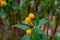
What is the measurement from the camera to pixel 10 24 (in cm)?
133

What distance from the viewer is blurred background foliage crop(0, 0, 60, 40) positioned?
1.16m

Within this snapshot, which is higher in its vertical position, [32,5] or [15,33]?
[32,5]

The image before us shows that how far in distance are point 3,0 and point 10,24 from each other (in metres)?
0.26

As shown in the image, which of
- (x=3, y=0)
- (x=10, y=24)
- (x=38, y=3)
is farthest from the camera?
(x=10, y=24)

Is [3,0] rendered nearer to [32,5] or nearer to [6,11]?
[6,11]

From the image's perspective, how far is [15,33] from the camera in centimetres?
135

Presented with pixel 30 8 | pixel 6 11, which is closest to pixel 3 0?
pixel 6 11

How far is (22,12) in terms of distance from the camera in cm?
119

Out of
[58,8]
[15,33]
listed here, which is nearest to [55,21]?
[58,8]

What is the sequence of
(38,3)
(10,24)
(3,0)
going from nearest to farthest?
1. (3,0)
2. (38,3)
3. (10,24)

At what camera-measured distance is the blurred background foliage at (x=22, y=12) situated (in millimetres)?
1157

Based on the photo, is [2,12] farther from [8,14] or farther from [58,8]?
[58,8]

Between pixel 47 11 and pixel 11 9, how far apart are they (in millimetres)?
214

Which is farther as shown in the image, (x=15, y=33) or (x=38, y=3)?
(x=15, y=33)
